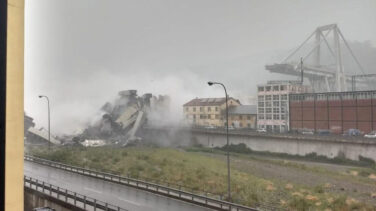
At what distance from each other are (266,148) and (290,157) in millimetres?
1368

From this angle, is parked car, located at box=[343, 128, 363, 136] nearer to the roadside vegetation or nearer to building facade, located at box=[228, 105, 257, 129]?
the roadside vegetation

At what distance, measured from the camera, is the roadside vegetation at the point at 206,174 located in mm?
10688

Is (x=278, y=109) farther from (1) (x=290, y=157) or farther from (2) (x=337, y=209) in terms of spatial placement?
(2) (x=337, y=209)

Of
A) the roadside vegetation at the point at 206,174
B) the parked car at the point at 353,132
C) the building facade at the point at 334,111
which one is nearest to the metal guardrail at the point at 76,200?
the roadside vegetation at the point at 206,174

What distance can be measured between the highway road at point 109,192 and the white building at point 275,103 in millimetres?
8390

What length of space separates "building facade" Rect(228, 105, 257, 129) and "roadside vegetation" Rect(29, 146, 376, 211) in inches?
52.7

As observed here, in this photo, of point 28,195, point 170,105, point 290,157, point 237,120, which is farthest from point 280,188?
point 170,105

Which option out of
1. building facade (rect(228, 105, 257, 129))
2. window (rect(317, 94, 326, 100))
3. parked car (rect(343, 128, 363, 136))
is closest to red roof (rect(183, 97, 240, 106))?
building facade (rect(228, 105, 257, 129))

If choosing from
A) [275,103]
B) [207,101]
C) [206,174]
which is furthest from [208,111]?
[206,174]

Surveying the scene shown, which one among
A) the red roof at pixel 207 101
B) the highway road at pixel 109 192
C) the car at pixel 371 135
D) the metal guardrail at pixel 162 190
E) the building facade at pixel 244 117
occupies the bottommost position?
the highway road at pixel 109 192

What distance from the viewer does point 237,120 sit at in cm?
1873

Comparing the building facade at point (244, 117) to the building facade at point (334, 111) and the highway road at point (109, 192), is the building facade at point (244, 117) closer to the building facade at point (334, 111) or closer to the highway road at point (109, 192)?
the building facade at point (334, 111)

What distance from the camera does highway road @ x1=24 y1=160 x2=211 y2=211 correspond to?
9.73 metres

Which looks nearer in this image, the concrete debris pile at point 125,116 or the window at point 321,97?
the window at point 321,97
